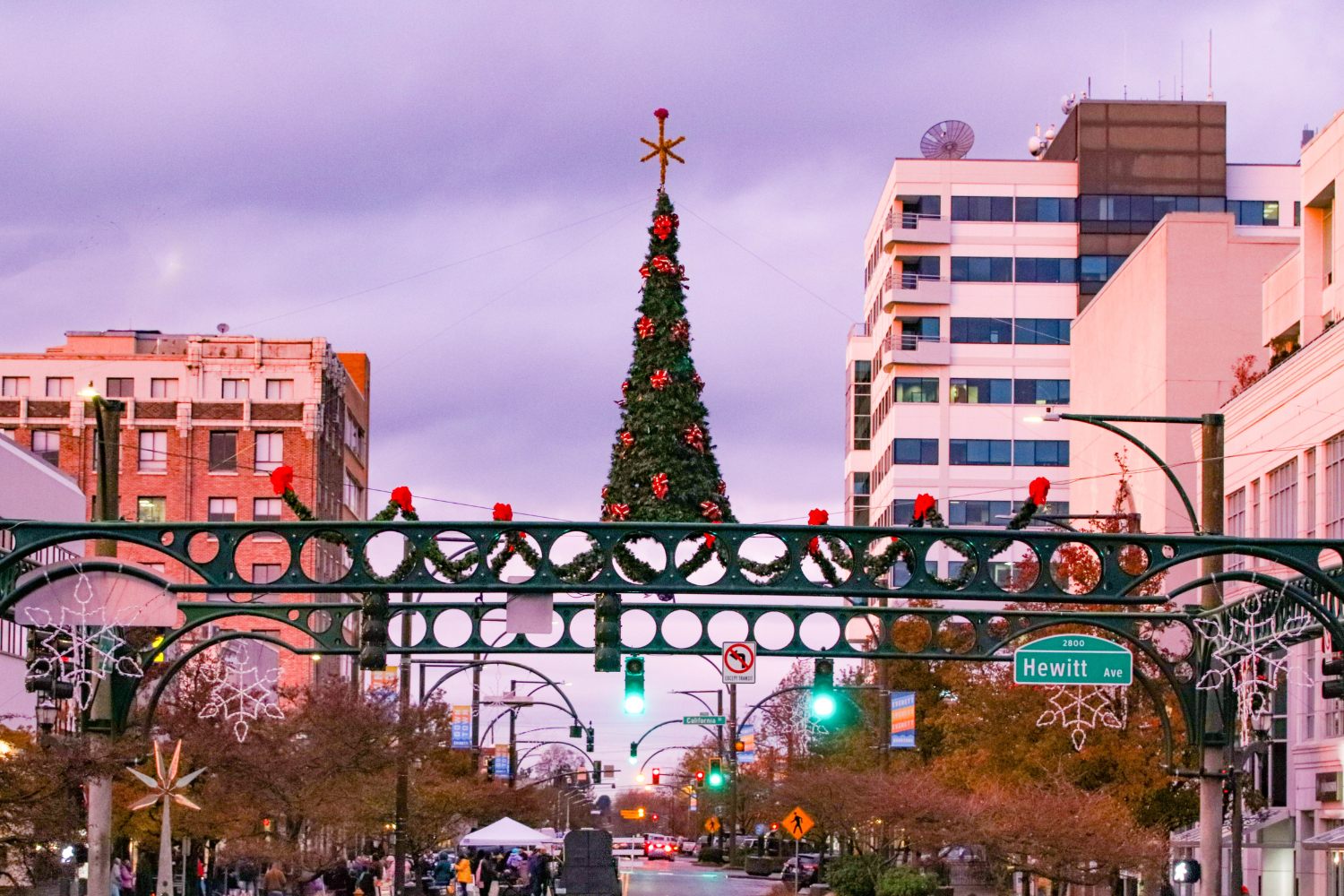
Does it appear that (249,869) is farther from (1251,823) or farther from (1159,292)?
(1159,292)

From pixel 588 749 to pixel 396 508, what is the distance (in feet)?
228

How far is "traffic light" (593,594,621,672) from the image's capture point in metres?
28.3

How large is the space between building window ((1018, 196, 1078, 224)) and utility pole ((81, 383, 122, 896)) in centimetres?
8292

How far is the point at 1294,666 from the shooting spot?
4966 cm

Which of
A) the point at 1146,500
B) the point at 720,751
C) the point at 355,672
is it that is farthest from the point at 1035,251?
the point at 355,672

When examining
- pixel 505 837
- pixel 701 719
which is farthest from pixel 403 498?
pixel 701 719

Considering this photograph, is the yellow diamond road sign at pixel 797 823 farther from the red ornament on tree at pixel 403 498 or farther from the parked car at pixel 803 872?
the red ornament on tree at pixel 403 498

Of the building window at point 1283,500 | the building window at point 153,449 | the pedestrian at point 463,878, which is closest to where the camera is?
the building window at point 1283,500

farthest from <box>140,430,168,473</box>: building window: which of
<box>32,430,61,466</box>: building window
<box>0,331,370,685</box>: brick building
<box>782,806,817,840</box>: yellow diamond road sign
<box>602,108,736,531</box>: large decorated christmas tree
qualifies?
<box>602,108,736,531</box>: large decorated christmas tree

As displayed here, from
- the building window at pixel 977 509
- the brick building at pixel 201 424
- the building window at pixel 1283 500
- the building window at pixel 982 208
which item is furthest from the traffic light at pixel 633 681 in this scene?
the building window at pixel 982 208

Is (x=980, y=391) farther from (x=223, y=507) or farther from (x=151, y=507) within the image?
(x=151, y=507)

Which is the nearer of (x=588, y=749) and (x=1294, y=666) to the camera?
(x=1294, y=666)

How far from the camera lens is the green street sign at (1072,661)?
30.2 meters

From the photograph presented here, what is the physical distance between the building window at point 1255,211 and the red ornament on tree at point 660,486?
277 feet
